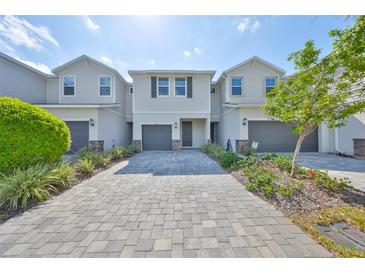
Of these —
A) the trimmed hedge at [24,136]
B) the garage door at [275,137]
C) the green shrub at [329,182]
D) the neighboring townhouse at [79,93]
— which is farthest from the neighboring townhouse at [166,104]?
the green shrub at [329,182]

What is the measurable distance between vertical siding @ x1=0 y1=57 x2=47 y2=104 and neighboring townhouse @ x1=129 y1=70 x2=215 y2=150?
721 centimetres

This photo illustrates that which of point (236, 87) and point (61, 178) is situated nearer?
point (61, 178)

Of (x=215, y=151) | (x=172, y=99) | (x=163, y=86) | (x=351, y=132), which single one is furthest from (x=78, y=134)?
(x=351, y=132)

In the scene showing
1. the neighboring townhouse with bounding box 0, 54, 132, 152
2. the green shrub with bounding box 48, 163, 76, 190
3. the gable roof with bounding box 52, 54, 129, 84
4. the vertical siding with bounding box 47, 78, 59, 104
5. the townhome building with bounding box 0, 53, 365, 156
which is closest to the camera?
the green shrub with bounding box 48, 163, 76, 190

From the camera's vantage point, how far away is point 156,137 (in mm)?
12438

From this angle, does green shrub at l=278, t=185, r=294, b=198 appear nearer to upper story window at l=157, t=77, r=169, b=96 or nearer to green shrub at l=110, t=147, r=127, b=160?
green shrub at l=110, t=147, r=127, b=160

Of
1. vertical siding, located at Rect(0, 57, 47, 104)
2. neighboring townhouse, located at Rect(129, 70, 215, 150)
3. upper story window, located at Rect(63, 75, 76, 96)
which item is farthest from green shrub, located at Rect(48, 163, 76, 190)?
vertical siding, located at Rect(0, 57, 47, 104)

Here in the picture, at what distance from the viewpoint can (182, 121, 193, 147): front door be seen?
13.7 m

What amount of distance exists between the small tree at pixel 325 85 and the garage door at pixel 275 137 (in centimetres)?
655

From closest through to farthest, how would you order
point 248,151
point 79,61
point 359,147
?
point 359,147, point 248,151, point 79,61

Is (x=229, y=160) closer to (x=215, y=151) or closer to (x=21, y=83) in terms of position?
(x=215, y=151)

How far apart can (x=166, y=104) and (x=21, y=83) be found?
10.1 metres
